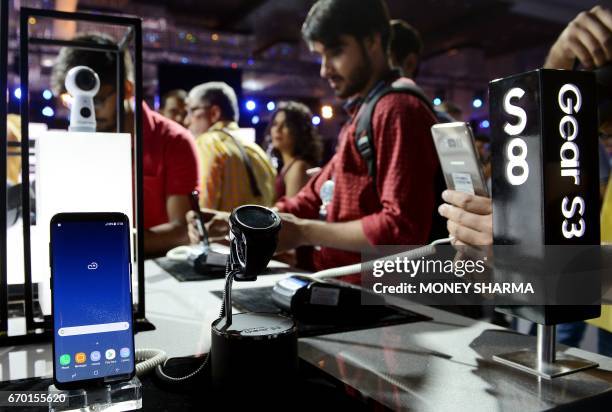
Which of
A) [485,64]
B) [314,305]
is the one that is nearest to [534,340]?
[314,305]

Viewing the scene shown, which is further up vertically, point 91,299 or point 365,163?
point 365,163

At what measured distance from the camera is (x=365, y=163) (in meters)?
1.46

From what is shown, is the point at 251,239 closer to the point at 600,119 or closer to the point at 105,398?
the point at 105,398

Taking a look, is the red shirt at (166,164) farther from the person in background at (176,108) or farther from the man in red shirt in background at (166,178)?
the person in background at (176,108)

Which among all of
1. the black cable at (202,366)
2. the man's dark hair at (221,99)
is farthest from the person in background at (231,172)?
the black cable at (202,366)

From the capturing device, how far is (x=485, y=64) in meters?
10.1

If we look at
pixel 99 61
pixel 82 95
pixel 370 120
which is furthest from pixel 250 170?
pixel 82 95

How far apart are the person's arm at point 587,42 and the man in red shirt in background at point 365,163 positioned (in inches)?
15.4

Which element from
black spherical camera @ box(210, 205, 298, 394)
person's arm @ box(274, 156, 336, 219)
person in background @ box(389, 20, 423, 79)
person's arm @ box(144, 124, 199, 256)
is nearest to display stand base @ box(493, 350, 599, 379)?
black spherical camera @ box(210, 205, 298, 394)

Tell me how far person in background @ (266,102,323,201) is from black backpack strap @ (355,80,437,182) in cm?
183

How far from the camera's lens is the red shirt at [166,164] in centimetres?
198

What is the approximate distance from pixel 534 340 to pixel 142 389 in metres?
0.60

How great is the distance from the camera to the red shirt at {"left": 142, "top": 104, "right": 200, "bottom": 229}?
198 centimetres

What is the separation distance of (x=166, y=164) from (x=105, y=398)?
1486 mm
